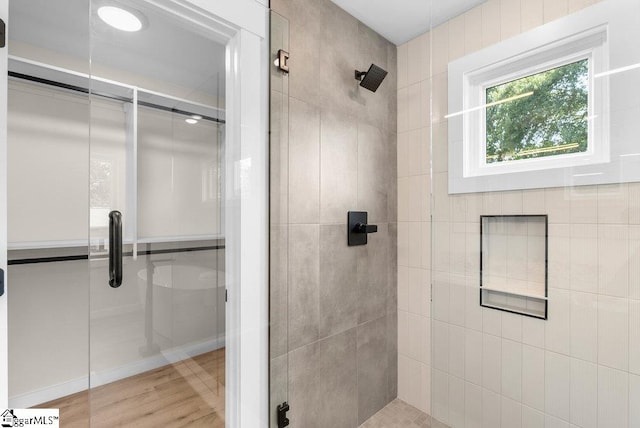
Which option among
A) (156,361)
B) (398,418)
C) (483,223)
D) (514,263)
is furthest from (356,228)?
(398,418)

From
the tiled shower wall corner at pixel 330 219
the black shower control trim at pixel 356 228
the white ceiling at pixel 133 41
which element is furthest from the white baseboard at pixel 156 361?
the white ceiling at pixel 133 41

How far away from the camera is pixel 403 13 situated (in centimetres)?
173

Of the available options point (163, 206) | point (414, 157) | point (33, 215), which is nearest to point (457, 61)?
point (414, 157)

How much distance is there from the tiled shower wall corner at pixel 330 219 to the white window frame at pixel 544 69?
576 mm

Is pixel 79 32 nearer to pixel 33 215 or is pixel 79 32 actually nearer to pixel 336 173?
pixel 33 215

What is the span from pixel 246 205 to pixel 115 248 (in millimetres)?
489

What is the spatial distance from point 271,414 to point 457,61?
191 centimetres

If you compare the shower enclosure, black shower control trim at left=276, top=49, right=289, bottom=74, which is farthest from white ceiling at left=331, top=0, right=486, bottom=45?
black shower control trim at left=276, top=49, right=289, bottom=74

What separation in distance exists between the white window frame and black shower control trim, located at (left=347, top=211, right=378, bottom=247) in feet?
1.69

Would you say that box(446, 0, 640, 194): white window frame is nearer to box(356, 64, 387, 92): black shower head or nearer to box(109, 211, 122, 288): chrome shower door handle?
box(356, 64, 387, 92): black shower head

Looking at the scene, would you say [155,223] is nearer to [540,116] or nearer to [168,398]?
[168,398]

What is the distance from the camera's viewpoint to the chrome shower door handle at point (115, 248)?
91 cm

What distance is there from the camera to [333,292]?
161cm

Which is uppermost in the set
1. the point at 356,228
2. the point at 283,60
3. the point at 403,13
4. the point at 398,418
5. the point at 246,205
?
the point at 403,13
